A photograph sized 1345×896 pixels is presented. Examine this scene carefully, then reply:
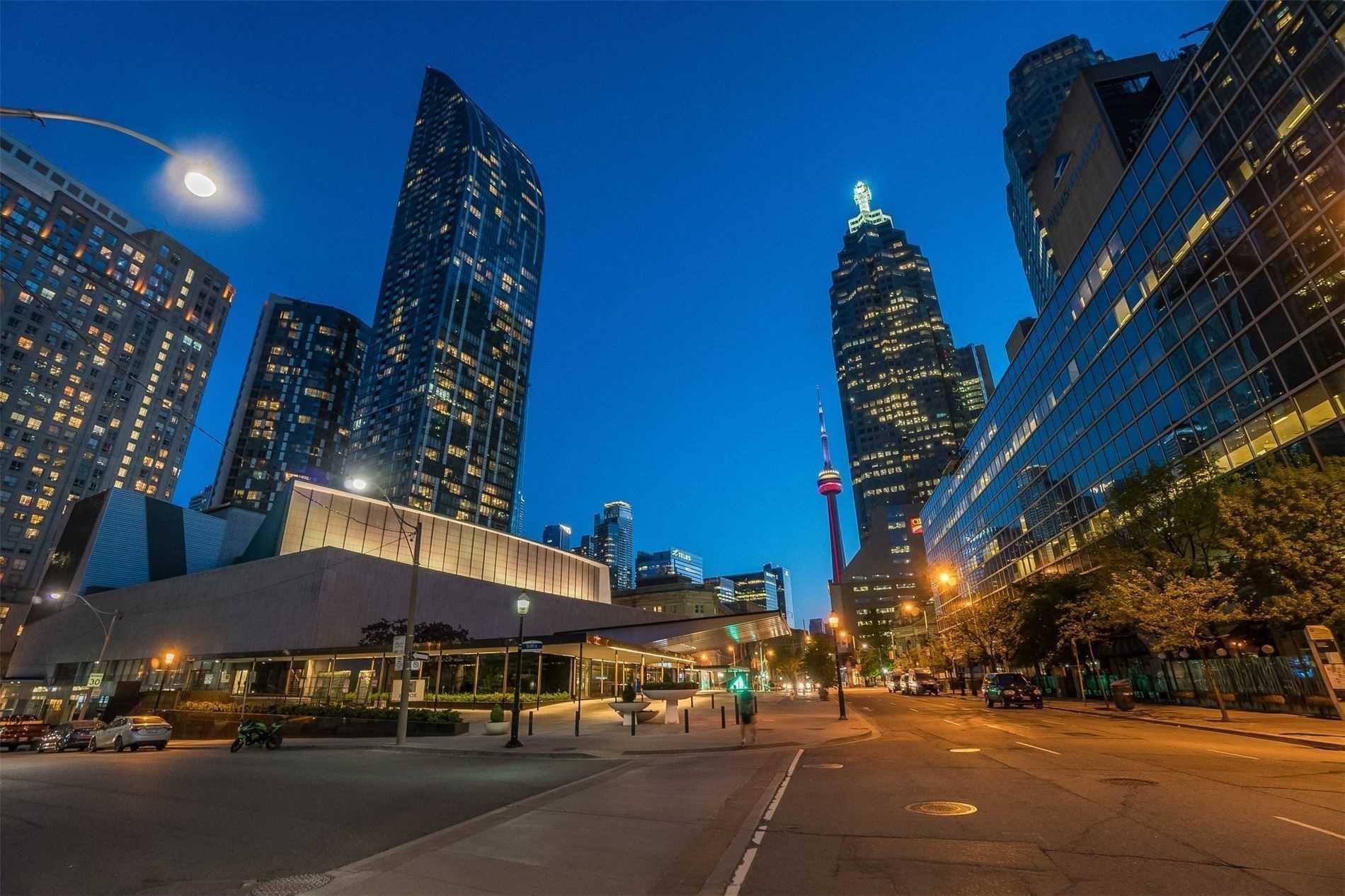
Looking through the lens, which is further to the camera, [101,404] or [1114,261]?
[101,404]

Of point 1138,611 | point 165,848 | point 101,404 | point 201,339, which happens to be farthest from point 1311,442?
point 201,339

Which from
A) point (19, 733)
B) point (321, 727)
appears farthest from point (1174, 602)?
point (19, 733)

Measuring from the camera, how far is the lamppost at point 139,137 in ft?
23.8

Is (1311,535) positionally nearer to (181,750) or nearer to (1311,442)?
(1311,442)

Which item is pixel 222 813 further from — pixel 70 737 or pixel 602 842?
pixel 70 737

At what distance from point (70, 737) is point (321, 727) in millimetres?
12091

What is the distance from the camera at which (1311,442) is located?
28.9 metres

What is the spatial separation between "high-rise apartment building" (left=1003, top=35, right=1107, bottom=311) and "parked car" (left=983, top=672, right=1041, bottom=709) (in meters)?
95.7

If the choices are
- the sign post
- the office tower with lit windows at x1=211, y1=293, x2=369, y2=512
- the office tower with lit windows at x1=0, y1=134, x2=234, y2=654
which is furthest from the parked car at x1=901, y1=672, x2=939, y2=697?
the office tower with lit windows at x1=211, y1=293, x2=369, y2=512

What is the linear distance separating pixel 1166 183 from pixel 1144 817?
4648 centimetres

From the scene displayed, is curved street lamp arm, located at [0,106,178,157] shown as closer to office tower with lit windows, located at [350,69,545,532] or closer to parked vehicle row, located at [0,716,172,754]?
parked vehicle row, located at [0,716,172,754]

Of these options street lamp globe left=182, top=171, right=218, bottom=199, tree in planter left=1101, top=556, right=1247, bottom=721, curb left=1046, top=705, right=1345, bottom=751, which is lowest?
curb left=1046, top=705, right=1345, bottom=751

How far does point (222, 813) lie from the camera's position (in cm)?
1047

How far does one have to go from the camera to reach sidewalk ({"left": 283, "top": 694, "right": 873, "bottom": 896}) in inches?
243
